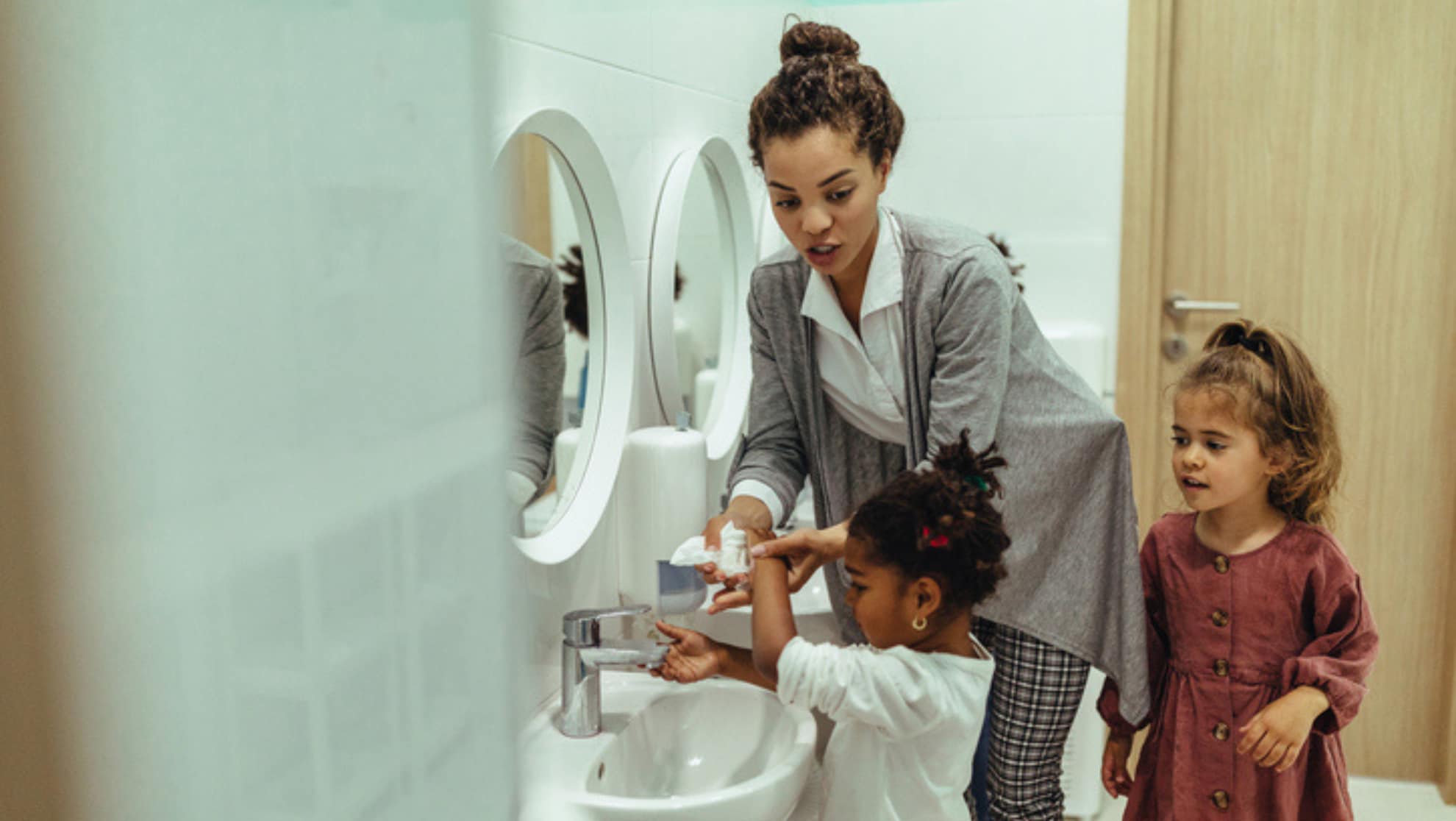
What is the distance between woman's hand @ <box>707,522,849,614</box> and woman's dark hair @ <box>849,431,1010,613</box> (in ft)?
0.24

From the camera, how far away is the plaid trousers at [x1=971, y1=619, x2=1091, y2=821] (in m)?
1.44

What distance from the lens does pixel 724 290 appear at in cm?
214

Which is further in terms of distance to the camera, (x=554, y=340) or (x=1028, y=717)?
(x=1028, y=717)

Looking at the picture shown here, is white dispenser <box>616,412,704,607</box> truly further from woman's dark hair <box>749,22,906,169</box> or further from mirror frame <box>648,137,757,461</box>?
woman's dark hair <box>749,22,906,169</box>

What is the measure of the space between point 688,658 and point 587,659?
0.11 meters

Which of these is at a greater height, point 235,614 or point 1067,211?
point 1067,211

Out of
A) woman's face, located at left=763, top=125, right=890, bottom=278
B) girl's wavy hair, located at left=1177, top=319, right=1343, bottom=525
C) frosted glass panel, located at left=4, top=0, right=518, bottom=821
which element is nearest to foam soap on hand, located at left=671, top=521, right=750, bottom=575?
woman's face, located at left=763, top=125, right=890, bottom=278

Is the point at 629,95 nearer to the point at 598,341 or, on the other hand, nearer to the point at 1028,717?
the point at 598,341

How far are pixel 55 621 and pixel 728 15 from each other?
6.44 feet

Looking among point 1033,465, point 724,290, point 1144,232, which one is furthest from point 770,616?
point 1144,232

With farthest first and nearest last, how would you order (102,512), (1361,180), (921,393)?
(1361,180) < (921,393) < (102,512)

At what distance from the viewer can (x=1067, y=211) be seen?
2473 millimetres

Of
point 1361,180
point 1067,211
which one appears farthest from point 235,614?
point 1361,180

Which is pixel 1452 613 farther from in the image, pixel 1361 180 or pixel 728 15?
pixel 728 15
